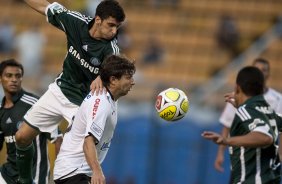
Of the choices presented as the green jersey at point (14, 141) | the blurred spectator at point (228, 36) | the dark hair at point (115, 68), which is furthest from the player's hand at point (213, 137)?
the blurred spectator at point (228, 36)

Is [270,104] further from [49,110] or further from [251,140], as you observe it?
[251,140]

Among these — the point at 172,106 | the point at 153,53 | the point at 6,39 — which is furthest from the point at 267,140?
the point at 6,39

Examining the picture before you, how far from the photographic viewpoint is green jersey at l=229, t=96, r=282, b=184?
811cm

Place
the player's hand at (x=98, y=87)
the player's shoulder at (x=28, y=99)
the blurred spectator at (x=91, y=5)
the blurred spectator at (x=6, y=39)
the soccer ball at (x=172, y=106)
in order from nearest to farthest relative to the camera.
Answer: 1. the player's hand at (x=98, y=87)
2. the soccer ball at (x=172, y=106)
3. the player's shoulder at (x=28, y=99)
4. the blurred spectator at (x=91, y=5)
5. the blurred spectator at (x=6, y=39)

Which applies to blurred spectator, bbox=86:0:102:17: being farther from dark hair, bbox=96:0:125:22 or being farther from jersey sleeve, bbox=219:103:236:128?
dark hair, bbox=96:0:125:22

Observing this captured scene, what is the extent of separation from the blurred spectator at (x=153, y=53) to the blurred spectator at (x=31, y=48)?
2429 mm

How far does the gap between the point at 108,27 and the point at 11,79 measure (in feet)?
5.62

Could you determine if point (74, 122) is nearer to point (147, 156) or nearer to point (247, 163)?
point (247, 163)

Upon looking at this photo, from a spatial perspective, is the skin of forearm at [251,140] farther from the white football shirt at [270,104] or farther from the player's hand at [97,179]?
the white football shirt at [270,104]

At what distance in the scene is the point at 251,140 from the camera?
7.80 metres

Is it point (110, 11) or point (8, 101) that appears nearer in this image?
point (110, 11)

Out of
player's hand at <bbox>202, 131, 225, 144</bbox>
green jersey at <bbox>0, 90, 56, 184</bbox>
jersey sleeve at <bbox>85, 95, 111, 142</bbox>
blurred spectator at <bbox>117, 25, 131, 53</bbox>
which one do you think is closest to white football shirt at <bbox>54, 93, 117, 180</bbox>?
jersey sleeve at <bbox>85, 95, 111, 142</bbox>

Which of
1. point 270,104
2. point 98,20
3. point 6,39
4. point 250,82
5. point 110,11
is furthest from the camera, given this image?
point 6,39

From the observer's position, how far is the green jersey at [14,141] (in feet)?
32.0
